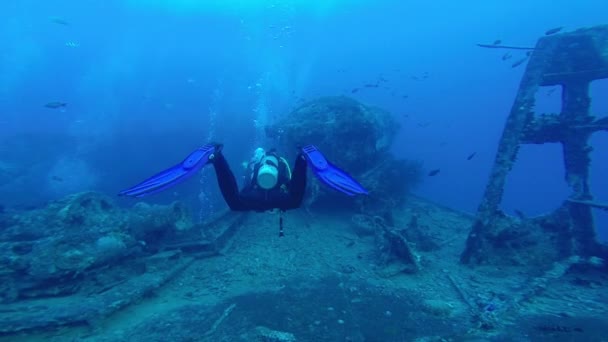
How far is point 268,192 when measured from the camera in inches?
213

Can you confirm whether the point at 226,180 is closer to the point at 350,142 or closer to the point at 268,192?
the point at 268,192

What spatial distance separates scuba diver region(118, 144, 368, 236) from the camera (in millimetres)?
4941

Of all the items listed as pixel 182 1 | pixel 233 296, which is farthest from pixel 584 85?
pixel 182 1

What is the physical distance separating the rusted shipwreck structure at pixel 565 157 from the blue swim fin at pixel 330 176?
487cm

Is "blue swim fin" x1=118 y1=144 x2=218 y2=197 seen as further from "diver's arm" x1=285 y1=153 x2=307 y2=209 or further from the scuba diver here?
"diver's arm" x1=285 y1=153 x2=307 y2=209

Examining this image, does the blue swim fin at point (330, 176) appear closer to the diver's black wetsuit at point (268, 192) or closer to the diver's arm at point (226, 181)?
the diver's black wetsuit at point (268, 192)

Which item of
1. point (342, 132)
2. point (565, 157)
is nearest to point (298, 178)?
point (342, 132)

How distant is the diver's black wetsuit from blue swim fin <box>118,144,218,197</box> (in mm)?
281

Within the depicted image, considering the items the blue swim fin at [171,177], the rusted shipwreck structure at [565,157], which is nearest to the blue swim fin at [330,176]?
the blue swim fin at [171,177]

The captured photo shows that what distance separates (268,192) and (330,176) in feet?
3.49

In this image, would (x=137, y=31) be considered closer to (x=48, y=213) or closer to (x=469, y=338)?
(x=48, y=213)

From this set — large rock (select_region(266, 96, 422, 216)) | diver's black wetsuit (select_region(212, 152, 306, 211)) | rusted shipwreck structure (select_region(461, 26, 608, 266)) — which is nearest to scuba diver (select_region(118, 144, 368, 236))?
diver's black wetsuit (select_region(212, 152, 306, 211))

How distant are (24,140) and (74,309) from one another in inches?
1055

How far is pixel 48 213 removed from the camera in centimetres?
793
